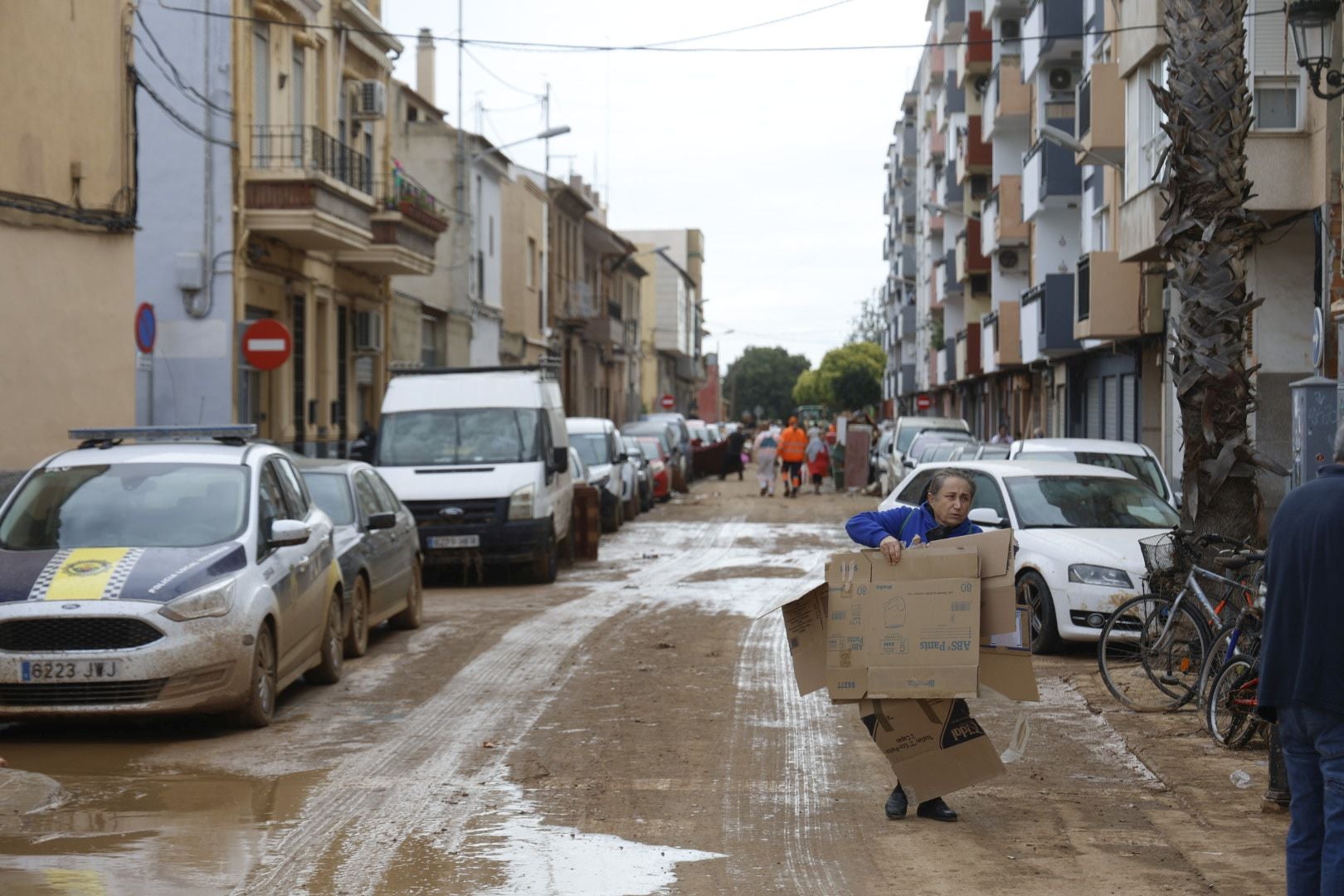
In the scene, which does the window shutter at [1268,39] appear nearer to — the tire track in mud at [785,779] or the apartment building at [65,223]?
the tire track in mud at [785,779]

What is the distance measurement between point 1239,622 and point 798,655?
2.99m

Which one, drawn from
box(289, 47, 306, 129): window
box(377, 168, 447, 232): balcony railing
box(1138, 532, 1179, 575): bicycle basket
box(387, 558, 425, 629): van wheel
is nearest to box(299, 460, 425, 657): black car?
box(387, 558, 425, 629): van wheel

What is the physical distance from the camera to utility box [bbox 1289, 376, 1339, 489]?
47.0ft

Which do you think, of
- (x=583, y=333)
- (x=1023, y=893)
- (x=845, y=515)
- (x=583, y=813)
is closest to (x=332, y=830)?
(x=583, y=813)

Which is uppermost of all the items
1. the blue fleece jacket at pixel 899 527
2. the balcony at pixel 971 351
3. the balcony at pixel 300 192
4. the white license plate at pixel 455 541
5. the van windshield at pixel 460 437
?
the balcony at pixel 300 192

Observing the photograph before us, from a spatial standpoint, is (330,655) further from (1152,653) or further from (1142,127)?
(1142,127)

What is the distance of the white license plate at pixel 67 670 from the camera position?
9047 mm

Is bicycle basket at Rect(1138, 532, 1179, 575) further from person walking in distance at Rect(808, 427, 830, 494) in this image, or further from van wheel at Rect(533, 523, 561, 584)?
person walking in distance at Rect(808, 427, 830, 494)

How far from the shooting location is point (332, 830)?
712 centimetres

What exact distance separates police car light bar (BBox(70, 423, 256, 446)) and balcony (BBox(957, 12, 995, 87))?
4159 centimetres

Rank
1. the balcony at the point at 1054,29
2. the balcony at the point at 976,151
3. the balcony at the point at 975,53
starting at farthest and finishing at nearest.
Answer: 1. the balcony at the point at 976,151
2. the balcony at the point at 975,53
3. the balcony at the point at 1054,29

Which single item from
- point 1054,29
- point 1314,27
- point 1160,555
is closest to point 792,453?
point 1054,29

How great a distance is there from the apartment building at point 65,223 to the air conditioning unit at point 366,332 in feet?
41.3

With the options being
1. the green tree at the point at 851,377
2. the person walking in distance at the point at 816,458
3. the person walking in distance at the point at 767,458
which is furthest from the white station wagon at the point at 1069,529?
the green tree at the point at 851,377
